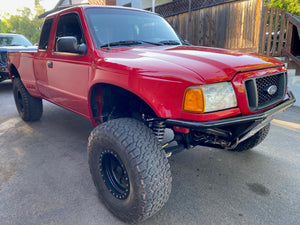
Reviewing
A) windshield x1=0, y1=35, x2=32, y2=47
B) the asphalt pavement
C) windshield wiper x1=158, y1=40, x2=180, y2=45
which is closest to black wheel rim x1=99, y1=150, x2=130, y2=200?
the asphalt pavement

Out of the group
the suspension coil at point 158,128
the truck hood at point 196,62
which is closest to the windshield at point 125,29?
the truck hood at point 196,62

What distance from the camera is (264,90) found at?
201cm

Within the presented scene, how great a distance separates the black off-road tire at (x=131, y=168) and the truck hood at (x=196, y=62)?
511 mm

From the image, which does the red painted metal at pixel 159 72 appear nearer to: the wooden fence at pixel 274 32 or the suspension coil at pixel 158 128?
the suspension coil at pixel 158 128

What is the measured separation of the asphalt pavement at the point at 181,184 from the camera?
2.06 metres

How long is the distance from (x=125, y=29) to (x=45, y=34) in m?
1.63

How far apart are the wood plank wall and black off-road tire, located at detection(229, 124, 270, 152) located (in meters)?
4.06

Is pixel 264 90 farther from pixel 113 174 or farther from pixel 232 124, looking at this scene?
pixel 113 174

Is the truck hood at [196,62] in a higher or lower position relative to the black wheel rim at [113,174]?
higher

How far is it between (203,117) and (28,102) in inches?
148

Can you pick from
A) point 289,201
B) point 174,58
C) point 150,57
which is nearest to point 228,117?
point 174,58

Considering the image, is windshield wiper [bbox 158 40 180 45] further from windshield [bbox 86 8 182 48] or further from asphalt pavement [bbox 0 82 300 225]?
asphalt pavement [bbox 0 82 300 225]

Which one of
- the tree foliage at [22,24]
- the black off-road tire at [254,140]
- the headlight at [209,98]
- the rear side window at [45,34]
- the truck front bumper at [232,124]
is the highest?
the tree foliage at [22,24]

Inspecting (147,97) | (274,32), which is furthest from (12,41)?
(147,97)
